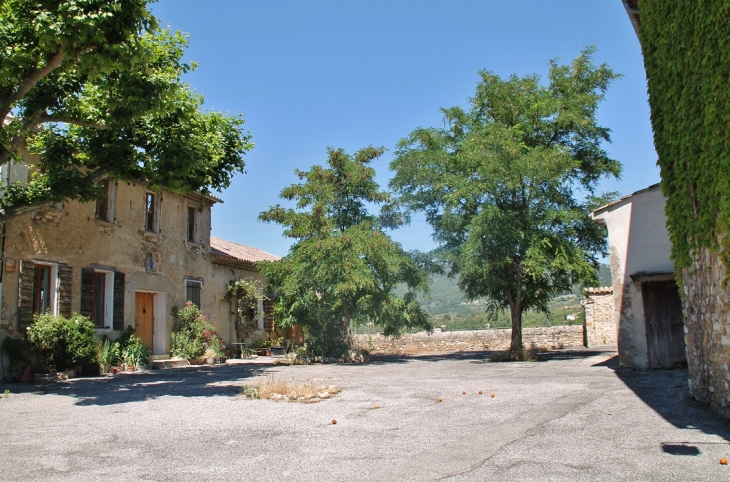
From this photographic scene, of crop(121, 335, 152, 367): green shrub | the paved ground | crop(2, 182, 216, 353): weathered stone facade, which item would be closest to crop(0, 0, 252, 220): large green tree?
crop(2, 182, 216, 353): weathered stone facade

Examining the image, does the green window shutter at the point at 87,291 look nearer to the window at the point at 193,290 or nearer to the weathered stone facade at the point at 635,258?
the window at the point at 193,290

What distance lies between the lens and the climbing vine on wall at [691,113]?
5988 millimetres

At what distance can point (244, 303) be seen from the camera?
21.6 meters

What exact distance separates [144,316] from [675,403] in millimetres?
14967

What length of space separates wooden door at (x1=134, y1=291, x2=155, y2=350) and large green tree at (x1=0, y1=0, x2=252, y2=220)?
553 cm

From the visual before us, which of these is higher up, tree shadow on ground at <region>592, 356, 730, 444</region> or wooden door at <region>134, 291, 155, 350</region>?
wooden door at <region>134, 291, 155, 350</region>

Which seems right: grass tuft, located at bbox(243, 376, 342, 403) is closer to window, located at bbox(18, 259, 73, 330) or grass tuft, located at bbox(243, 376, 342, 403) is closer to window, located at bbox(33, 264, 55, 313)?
window, located at bbox(18, 259, 73, 330)

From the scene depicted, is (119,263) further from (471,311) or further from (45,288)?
(471,311)

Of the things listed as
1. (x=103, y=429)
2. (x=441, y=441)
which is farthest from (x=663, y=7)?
(x=103, y=429)

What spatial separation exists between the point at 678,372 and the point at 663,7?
7.66 m

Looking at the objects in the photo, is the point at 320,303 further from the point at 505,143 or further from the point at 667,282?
the point at 667,282

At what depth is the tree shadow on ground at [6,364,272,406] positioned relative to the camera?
31.8 ft

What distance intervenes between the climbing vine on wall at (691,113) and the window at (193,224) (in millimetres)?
15462

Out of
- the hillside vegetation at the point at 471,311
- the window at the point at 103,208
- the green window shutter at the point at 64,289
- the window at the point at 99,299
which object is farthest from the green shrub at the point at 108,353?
the hillside vegetation at the point at 471,311
